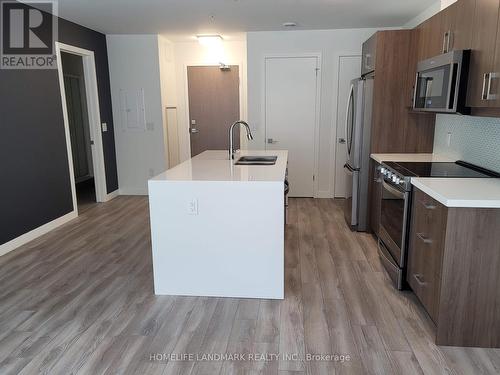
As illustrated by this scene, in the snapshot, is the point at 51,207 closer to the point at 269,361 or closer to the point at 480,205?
the point at 269,361

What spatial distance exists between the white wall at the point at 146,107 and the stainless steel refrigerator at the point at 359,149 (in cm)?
297

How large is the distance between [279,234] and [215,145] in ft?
13.2

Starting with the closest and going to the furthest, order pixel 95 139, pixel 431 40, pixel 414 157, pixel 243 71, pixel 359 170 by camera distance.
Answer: pixel 431 40 → pixel 414 157 → pixel 359 170 → pixel 95 139 → pixel 243 71

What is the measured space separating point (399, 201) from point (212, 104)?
4178 millimetres

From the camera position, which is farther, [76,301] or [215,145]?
[215,145]

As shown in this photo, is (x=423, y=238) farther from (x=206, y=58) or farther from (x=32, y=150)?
(x=206, y=58)

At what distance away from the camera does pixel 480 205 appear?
6.39 ft

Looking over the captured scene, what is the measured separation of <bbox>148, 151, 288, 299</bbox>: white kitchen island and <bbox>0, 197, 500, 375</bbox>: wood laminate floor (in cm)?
13

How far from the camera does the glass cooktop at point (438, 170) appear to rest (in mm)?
2684

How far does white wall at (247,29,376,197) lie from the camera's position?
5.18m

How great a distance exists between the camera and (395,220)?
9.48ft

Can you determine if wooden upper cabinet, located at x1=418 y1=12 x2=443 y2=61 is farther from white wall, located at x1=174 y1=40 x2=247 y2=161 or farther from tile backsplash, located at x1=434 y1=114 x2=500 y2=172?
white wall, located at x1=174 y1=40 x2=247 y2=161

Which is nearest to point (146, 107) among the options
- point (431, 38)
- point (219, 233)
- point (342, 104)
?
point (342, 104)

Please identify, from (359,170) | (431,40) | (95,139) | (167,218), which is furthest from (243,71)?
(167,218)
